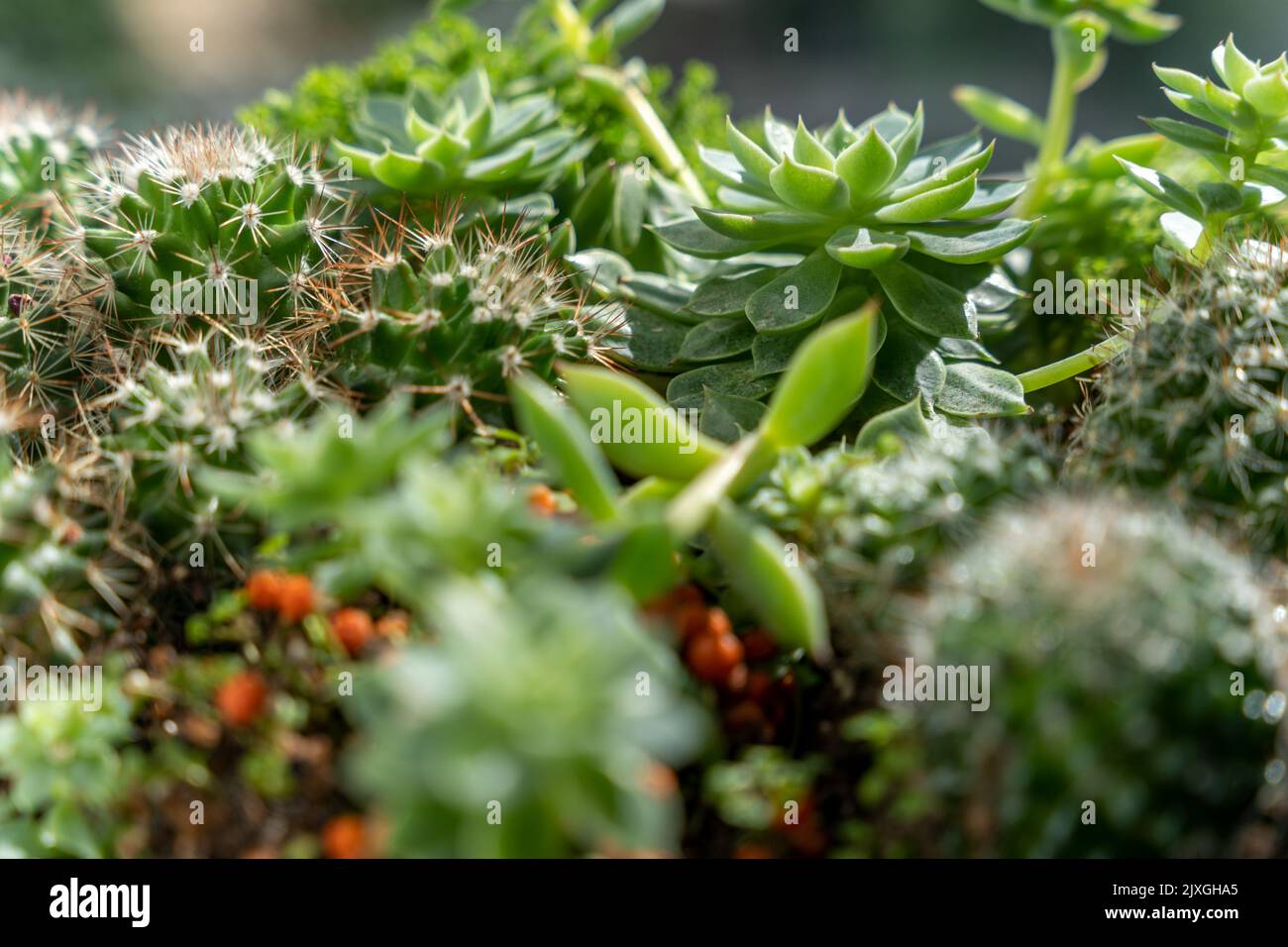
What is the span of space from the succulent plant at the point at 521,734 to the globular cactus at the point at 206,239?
0.55m

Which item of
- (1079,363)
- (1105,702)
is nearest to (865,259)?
(1079,363)

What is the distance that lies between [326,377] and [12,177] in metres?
0.57

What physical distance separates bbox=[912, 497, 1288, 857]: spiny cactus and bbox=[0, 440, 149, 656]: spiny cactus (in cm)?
55

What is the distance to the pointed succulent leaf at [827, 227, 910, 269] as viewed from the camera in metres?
0.95

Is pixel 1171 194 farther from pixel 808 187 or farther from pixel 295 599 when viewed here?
pixel 295 599

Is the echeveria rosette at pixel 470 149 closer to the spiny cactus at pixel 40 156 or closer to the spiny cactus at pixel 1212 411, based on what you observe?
the spiny cactus at pixel 40 156

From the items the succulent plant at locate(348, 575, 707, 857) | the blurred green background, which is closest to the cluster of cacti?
the succulent plant at locate(348, 575, 707, 857)

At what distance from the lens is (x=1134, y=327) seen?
0.96 m

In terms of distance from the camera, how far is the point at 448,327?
919 millimetres

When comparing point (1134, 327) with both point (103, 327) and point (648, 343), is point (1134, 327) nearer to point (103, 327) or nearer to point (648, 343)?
point (648, 343)

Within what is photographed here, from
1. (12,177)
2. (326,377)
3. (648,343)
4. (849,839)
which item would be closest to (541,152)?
(648,343)

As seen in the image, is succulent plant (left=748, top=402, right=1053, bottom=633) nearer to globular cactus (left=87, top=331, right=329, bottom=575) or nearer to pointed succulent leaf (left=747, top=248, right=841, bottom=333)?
pointed succulent leaf (left=747, top=248, right=841, bottom=333)

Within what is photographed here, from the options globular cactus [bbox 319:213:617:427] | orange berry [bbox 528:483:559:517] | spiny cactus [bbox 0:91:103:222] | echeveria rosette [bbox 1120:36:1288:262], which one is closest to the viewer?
orange berry [bbox 528:483:559:517]

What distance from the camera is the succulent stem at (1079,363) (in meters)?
0.99
